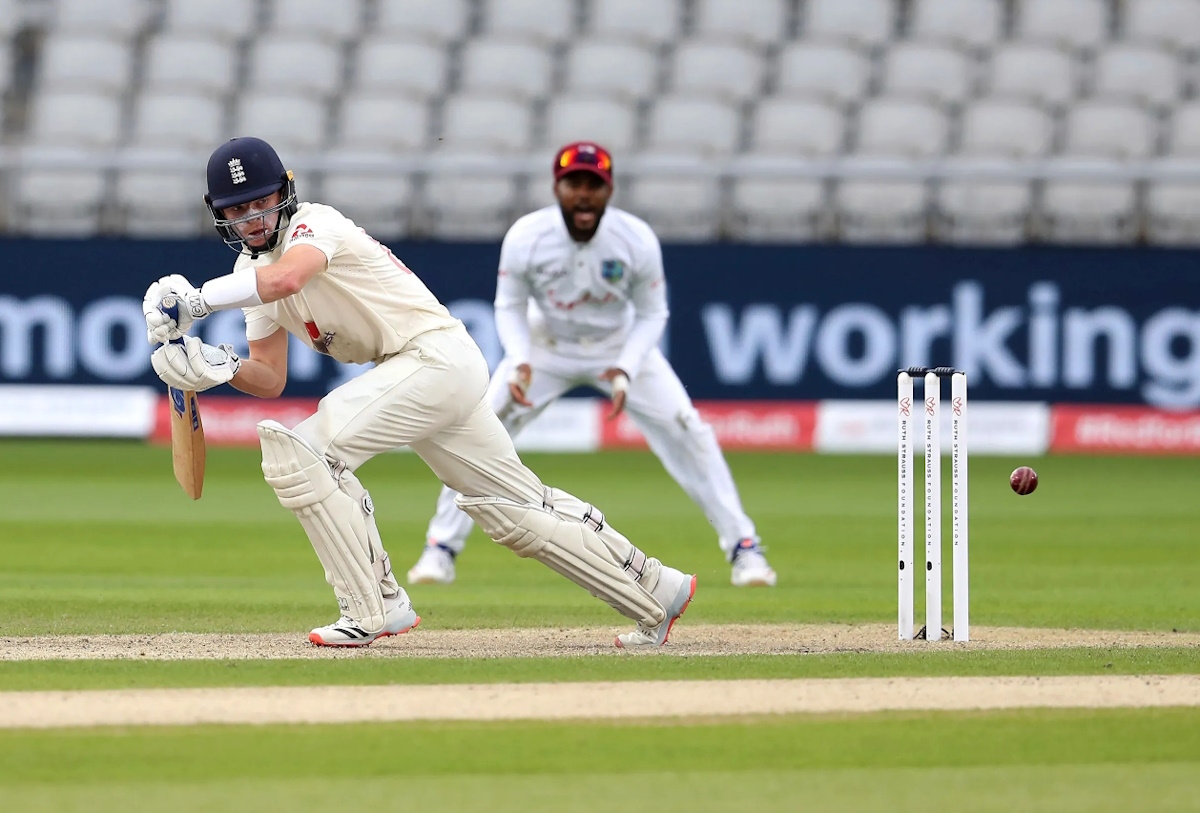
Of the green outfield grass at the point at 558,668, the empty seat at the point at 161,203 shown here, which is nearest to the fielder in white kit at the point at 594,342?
the green outfield grass at the point at 558,668

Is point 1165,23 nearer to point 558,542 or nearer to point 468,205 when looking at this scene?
point 468,205

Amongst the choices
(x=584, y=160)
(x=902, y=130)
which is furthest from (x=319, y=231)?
(x=902, y=130)

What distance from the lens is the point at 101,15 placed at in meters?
15.8

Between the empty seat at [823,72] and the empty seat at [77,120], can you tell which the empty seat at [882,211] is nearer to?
the empty seat at [823,72]

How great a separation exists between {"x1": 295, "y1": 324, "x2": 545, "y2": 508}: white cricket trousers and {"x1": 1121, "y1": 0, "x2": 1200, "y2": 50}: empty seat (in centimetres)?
1181

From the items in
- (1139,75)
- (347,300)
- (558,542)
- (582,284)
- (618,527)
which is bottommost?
(618,527)

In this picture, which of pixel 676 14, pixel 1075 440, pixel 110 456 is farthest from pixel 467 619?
pixel 676 14

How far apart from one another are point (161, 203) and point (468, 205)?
7.42ft

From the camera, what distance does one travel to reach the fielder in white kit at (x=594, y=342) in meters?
7.67

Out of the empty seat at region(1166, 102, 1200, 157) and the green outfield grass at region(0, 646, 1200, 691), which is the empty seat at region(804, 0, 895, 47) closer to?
the empty seat at region(1166, 102, 1200, 157)

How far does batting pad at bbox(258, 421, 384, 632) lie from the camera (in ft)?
17.0

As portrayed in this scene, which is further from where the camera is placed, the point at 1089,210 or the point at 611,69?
the point at 611,69

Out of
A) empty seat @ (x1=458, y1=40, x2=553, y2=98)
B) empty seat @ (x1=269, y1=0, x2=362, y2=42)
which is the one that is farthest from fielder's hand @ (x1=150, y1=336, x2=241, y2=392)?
empty seat @ (x1=269, y1=0, x2=362, y2=42)

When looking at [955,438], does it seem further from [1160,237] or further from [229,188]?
[1160,237]
